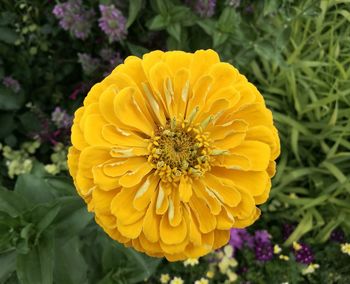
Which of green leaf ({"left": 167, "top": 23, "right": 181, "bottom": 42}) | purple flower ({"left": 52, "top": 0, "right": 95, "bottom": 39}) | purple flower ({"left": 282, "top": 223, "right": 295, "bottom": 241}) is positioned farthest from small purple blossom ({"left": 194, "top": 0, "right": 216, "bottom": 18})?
purple flower ({"left": 282, "top": 223, "right": 295, "bottom": 241})

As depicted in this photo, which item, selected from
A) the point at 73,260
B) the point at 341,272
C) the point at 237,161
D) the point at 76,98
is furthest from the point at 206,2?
the point at 341,272

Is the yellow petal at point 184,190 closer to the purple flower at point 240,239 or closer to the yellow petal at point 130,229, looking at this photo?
the yellow petal at point 130,229

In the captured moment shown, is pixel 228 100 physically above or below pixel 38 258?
above

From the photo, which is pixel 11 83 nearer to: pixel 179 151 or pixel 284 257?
pixel 179 151

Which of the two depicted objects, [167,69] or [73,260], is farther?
[73,260]

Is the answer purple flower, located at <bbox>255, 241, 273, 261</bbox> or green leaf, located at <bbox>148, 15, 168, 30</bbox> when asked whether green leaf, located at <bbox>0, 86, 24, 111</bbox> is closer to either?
green leaf, located at <bbox>148, 15, 168, 30</bbox>

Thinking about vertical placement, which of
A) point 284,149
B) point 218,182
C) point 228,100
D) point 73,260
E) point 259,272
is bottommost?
point 259,272

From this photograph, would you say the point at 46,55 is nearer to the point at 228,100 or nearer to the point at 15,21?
the point at 15,21
